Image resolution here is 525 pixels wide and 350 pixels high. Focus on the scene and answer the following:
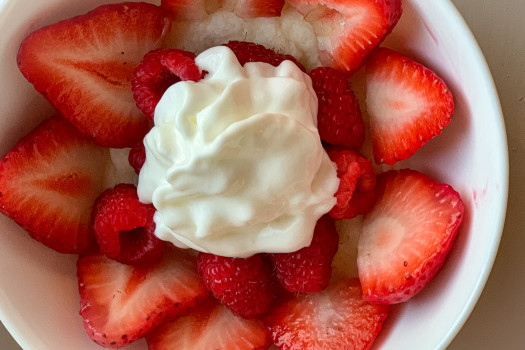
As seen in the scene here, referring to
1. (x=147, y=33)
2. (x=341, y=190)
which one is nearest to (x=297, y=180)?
(x=341, y=190)

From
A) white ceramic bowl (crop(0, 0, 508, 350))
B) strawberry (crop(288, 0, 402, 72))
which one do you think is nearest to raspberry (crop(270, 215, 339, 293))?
white ceramic bowl (crop(0, 0, 508, 350))

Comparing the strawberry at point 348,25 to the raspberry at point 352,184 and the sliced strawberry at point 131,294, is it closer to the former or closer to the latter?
the raspberry at point 352,184

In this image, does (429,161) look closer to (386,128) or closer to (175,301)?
(386,128)

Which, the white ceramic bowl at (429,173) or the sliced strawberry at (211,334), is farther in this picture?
the sliced strawberry at (211,334)

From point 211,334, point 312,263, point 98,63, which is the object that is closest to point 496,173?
point 312,263

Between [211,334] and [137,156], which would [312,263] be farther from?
[137,156]

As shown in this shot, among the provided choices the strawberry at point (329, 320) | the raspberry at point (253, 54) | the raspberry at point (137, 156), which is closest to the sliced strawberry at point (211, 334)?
the strawberry at point (329, 320)
